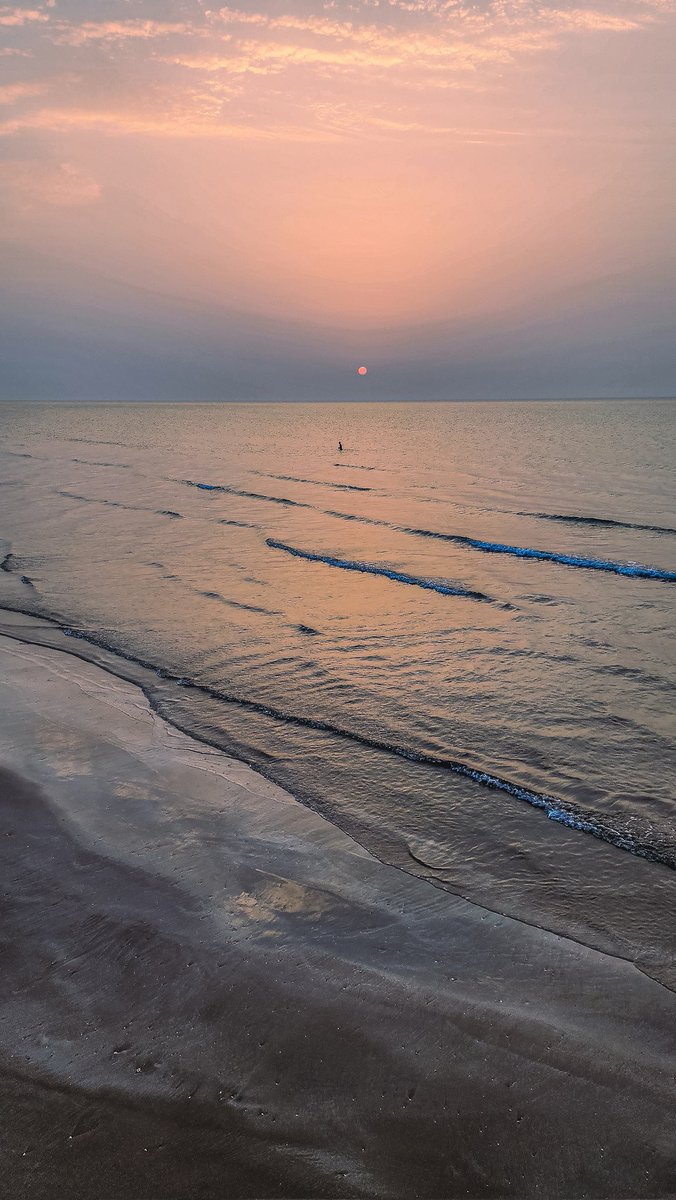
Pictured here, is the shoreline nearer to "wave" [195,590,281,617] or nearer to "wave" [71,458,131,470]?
"wave" [195,590,281,617]

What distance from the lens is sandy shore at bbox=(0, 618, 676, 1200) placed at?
10.7ft

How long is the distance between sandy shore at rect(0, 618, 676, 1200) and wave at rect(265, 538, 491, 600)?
9520 millimetres

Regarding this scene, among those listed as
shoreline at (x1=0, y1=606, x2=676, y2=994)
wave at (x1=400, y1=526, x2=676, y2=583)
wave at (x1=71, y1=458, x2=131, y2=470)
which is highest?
wave at (x1=71, y1=458, x2=131, y2=470)

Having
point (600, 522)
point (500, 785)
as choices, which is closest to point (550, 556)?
→ point (600, 522)

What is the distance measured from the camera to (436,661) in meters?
10.8

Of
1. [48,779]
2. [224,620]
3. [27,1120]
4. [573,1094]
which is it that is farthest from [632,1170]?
[224,620]

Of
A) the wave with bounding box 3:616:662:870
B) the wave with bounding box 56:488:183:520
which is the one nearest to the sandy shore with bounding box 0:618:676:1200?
the wave with bounding box 3:616:662:870

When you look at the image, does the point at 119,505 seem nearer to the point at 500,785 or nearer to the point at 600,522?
the point at 600,522

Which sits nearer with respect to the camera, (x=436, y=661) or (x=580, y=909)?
(x=580, y=909)

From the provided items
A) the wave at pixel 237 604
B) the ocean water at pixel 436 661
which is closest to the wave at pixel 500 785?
the ocean water at pixel 436 661

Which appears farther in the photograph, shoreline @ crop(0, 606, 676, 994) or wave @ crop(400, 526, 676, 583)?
wave @ crop(400, 526, 676, 583)

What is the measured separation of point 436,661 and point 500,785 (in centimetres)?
378

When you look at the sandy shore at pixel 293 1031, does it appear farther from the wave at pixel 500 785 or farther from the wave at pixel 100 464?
the wave at pixel 100 464

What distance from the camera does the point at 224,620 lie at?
13.0 m
